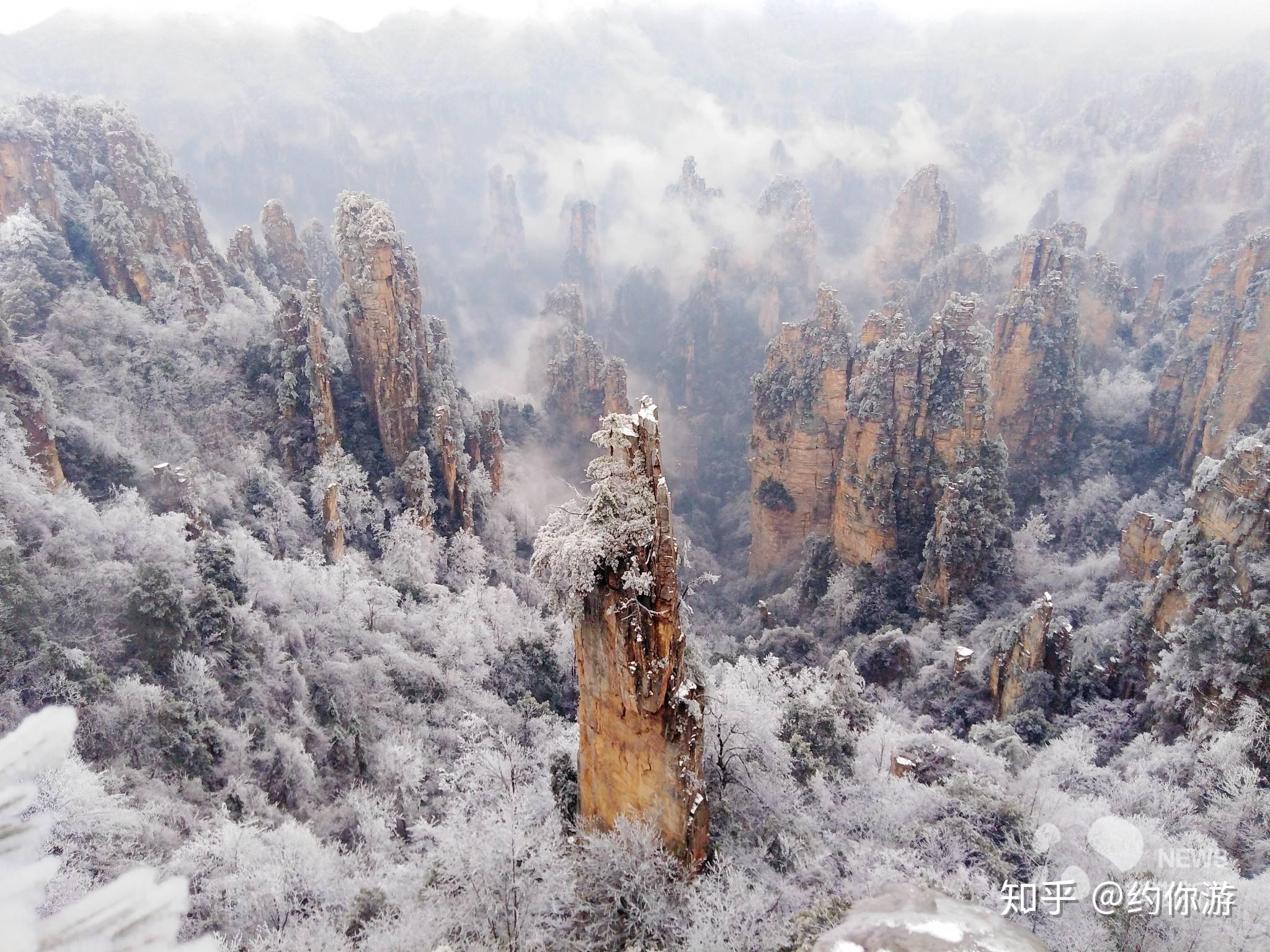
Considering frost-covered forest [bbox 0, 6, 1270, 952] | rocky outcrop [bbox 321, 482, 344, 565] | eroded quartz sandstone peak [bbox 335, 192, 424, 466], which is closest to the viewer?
frost-covered forest [bbox 0, 6, 1270, 952]

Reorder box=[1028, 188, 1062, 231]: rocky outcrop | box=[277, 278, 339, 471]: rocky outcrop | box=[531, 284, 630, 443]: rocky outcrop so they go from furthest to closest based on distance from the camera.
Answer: box=[1028, 188, 1062, 231]: rocky outcrop → box=[531, 284, 630, 443]: rocky outcrop → box=[277, 278, 339, 471]: rocky outcrop

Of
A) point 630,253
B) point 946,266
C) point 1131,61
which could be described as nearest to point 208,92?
point 630,253

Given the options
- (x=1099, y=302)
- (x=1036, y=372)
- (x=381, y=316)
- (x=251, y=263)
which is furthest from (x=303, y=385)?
(x=1099, y=302)

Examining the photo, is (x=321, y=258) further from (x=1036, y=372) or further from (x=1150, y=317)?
(x=1150, y=317)

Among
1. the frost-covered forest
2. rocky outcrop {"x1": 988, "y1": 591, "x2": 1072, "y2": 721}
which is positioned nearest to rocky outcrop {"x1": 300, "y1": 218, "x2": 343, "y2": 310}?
the frost-covered forest

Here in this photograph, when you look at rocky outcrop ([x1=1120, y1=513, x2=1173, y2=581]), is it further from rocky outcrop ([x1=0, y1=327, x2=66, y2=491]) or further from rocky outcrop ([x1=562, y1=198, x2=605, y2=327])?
rocky outcrop ([x1=562, y1=198, x2=605, y2=327])

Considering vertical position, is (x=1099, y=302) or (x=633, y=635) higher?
(x=633, y=635)

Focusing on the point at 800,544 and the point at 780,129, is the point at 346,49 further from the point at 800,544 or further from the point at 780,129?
the point at 800,544
